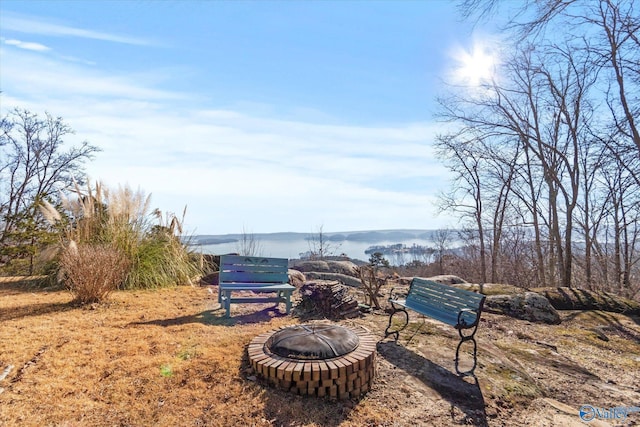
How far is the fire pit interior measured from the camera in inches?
99.2

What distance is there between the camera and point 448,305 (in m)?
3.84

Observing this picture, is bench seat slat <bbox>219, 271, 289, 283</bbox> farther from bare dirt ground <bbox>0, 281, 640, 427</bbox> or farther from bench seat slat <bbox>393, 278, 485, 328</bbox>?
bench seat slat <bbox>393, 278, 485, 328</bbox>

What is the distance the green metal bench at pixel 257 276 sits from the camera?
495 cm

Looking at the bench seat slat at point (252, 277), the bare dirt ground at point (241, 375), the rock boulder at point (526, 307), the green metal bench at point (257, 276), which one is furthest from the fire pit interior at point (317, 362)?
the rock boulder at point (526, 307)

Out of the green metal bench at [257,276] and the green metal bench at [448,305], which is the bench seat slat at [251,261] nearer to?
the green metal bench at [257,276]

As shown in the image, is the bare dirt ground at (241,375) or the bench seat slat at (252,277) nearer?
the bare dirt ground at (241,375)

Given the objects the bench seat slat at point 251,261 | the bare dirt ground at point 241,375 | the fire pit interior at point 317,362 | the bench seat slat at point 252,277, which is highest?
the bench seat slat at point 251,261

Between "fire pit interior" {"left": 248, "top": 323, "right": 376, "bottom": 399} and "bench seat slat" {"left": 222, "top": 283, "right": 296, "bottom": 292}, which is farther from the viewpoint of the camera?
"bench seat slat" {"left": 222, "top": 283, "right": 296, "bottom": 292}

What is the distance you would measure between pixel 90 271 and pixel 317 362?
13.5 feet

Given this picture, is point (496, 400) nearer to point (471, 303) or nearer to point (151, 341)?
point (471, 303)

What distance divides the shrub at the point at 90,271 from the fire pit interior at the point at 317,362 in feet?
10.8

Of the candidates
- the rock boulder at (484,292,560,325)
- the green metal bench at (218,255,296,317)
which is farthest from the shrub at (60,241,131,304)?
the rock boulder at (484,292,560,325)

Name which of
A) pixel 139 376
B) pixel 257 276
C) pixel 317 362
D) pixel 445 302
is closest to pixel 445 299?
pixel 445 302

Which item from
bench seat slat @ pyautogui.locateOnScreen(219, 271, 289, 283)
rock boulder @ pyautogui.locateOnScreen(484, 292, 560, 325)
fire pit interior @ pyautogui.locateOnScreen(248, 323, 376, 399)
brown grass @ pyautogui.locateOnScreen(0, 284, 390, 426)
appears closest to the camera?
brown grass @ pyautogui.locateOnScreen(0, 284, 390, 426)
